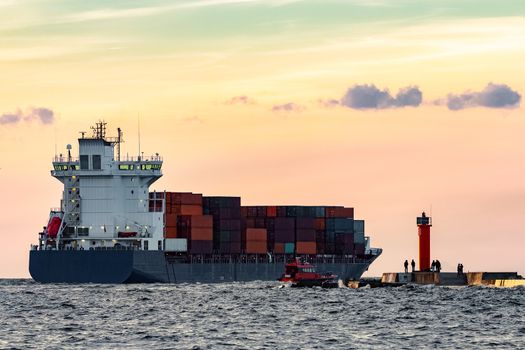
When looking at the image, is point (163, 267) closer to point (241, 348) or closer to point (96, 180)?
point (96, 180)

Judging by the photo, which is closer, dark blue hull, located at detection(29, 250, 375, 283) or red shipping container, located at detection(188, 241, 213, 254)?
dark blue hull, located at detection(29, 250, 375, 283)

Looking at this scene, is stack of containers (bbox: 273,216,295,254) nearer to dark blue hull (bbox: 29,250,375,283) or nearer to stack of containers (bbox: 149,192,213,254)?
dark blue hull (bbox: 29,250,375,283)

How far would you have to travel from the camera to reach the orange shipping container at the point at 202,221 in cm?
13812

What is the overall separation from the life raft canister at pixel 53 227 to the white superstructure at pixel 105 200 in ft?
1.36

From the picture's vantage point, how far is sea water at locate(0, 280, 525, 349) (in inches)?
2263

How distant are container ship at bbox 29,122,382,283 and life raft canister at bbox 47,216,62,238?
0.10m

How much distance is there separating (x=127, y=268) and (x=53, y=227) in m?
9.87

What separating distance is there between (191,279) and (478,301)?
5659 cm

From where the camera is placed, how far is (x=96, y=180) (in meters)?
138

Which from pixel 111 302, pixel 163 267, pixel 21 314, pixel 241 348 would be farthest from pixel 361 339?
pixel 163 267

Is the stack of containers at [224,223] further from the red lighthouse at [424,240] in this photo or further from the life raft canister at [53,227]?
the red lighthouse at [424,240]

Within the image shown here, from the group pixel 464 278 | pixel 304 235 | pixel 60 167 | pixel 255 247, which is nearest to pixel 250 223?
pixel 255 247

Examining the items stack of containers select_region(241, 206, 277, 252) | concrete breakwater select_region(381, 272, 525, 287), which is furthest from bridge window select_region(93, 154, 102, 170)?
concrete breakwater select_region(381, 272, 525, 287)

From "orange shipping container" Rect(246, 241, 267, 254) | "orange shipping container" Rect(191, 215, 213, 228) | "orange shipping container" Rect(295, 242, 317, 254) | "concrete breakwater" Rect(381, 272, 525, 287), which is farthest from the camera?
"orange shipping container" Rect(295, 242, 317, 254)
